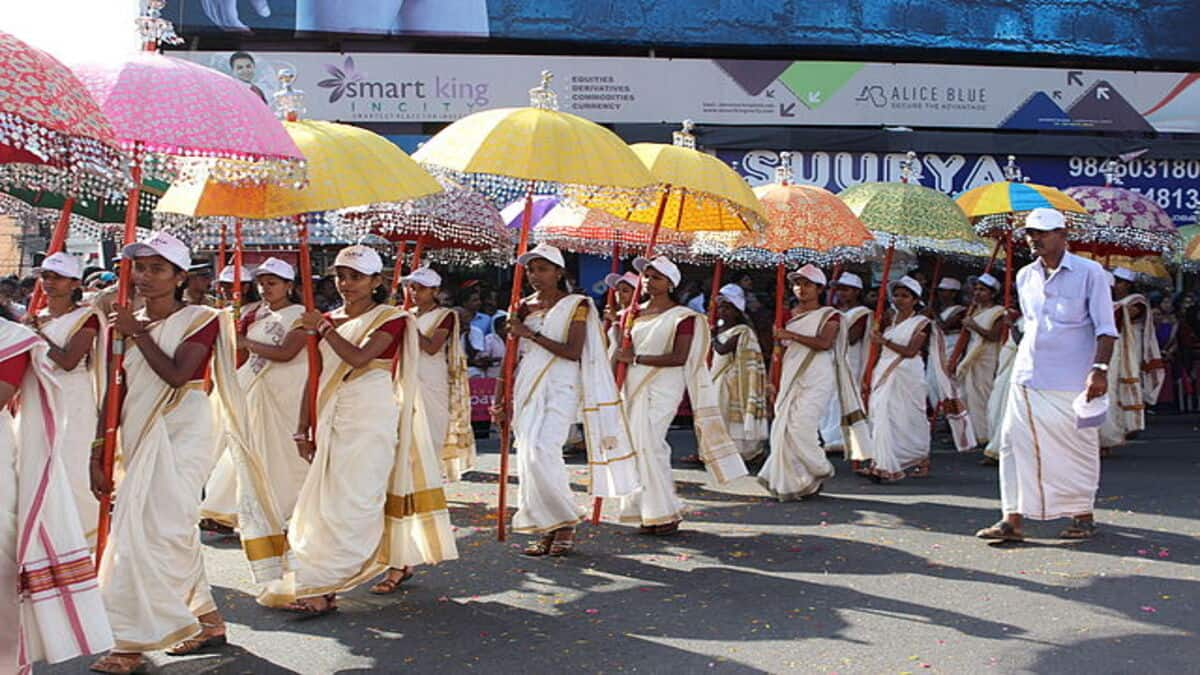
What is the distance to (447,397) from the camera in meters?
9.82

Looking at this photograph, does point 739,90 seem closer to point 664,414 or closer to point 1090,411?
point 664,414

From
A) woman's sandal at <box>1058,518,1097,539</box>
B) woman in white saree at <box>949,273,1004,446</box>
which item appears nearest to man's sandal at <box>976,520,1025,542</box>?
woman's sandal at <box>1058,518,1097,539</box>

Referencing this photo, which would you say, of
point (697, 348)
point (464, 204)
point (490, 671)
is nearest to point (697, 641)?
point (490, 671)

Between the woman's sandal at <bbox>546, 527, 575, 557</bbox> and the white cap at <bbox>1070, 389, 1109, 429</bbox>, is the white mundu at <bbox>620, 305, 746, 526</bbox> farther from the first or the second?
the white cap at <bbox>1070, 389, 1109, 429</bbox>

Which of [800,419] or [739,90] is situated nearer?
[800,419]

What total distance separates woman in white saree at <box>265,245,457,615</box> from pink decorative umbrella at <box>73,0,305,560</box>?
1069 mm

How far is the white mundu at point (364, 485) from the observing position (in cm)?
621

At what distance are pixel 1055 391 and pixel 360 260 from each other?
4.20 m

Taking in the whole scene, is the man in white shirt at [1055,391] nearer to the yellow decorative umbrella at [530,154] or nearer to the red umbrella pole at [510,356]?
the yellow decorative umbrella at [530,154]

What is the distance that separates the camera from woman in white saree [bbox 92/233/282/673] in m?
5.17

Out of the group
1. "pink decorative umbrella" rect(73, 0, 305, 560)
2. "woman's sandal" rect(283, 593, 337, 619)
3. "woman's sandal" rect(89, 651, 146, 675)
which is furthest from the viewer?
"woman's sandal" rect(283, 593, 337, 619)

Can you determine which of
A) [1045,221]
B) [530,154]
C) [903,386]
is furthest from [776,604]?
[903,386]

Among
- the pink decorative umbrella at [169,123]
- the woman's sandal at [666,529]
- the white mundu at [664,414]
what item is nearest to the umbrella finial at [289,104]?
the pink decorative umbrella at [169,123]

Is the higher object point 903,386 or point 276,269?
A: point 276,269
